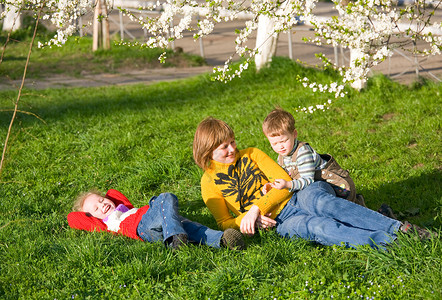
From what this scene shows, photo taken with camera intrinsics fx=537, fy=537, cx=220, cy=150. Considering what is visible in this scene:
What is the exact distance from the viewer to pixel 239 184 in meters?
4.18

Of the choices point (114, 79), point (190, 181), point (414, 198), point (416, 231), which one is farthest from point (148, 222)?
point (114, 79)

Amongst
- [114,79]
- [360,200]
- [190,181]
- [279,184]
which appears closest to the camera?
[279,184]

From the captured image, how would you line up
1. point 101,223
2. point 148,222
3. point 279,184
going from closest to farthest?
point 279,184, point 148,222, point 101,223

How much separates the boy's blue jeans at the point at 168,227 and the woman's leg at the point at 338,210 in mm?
679

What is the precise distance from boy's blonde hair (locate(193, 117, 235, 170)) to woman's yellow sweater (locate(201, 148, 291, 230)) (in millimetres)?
167

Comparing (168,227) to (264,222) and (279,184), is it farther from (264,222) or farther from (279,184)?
(279,184)

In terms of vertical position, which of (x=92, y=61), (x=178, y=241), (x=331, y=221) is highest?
(x=331, y=221)

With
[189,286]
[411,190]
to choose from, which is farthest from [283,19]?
[189,286]

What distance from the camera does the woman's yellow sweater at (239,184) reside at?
4.13 meters

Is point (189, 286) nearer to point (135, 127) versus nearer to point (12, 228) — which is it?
point (12, 228)

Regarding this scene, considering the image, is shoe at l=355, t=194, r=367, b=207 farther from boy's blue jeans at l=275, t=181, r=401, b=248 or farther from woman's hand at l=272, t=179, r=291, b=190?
woman's hand at l=272, t=179, r=291, b=190

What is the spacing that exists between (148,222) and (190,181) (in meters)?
1.57

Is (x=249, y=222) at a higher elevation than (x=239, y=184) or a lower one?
lower

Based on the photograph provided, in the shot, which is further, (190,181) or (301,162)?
(190,181)
